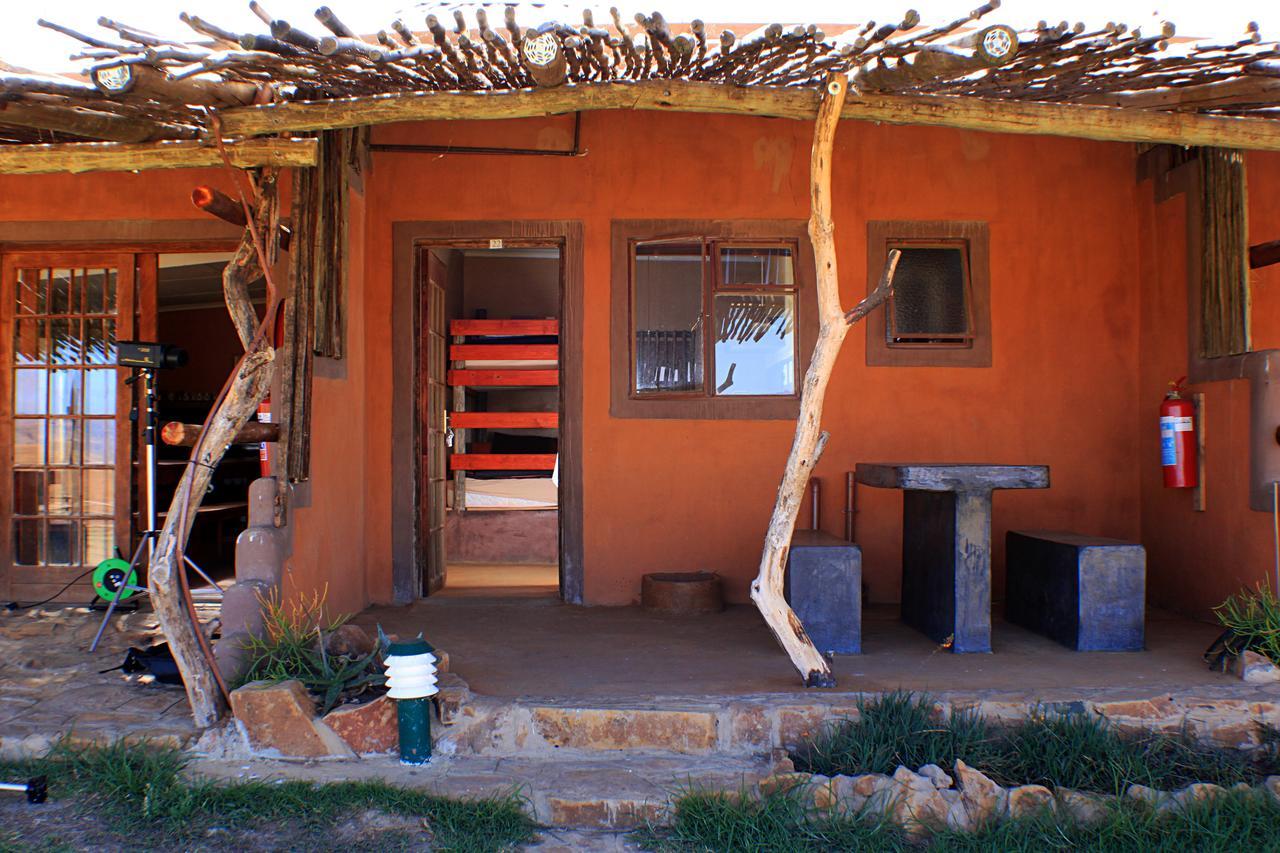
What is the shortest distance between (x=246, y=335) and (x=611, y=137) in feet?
9.52

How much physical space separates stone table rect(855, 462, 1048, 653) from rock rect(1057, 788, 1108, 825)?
4.77ft

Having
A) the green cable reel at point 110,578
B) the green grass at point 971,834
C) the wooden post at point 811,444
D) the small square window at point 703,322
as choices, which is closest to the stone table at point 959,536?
the wooden post at point 811,444

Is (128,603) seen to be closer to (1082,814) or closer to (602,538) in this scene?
(602,538)

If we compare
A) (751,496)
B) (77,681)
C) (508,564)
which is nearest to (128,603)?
(77,681)

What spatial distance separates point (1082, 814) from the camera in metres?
3.58

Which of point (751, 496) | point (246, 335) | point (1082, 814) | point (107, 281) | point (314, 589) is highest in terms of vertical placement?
point (107, 281)

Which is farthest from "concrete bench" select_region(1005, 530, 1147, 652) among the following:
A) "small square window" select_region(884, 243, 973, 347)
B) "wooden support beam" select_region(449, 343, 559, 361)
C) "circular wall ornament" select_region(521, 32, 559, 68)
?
"wooden support beam" select_region(449, 343, 559, 361)

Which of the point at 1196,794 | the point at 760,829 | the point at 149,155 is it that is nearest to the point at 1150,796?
the point at 1196,794

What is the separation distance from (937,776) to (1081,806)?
504 mm

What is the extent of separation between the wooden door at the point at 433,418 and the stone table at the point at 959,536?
120 inches

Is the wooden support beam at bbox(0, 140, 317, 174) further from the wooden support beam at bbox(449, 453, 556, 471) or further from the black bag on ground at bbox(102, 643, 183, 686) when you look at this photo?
the wooden support beam at bbox(449, 453, 556, 471)

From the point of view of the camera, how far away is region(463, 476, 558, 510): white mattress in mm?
9938

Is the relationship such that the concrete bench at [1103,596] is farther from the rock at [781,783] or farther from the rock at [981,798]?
the rock at [781,783]

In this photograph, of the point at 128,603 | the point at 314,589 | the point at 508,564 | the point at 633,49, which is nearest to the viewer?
the point at 633,49
